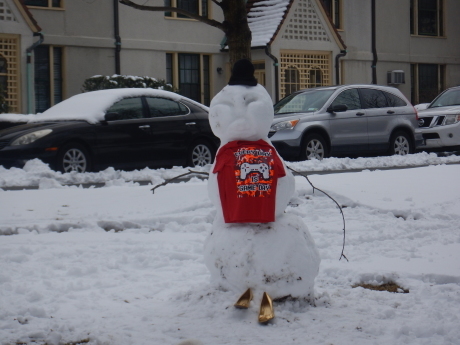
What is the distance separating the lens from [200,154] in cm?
1389

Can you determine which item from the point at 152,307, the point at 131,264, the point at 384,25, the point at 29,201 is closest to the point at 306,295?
the point at 152,307

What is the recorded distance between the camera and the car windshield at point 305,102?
15648 millimetres

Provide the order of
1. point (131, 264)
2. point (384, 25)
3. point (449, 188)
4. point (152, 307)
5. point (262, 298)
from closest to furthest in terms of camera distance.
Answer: point (262, 298), point (152, 307), point (131, 264), point (449, 188), point (384, 25)

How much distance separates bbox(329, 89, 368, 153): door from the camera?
15500 millimetres

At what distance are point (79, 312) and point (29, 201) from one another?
416 cm

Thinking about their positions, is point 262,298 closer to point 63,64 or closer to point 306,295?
point 306,295

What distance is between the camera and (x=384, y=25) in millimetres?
28844

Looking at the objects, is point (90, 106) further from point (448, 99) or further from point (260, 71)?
point (260, 71)

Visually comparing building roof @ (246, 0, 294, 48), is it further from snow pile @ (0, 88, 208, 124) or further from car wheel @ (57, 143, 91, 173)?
car wheel @ (57, 143, 91, 173)

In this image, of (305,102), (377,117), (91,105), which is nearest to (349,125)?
(377,117)

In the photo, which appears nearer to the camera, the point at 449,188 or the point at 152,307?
the point at 152,307

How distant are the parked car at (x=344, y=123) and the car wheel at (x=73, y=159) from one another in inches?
150

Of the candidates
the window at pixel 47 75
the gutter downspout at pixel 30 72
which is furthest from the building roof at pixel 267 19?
the gutter downspout at pixel 30 72

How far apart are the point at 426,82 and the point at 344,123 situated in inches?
633
